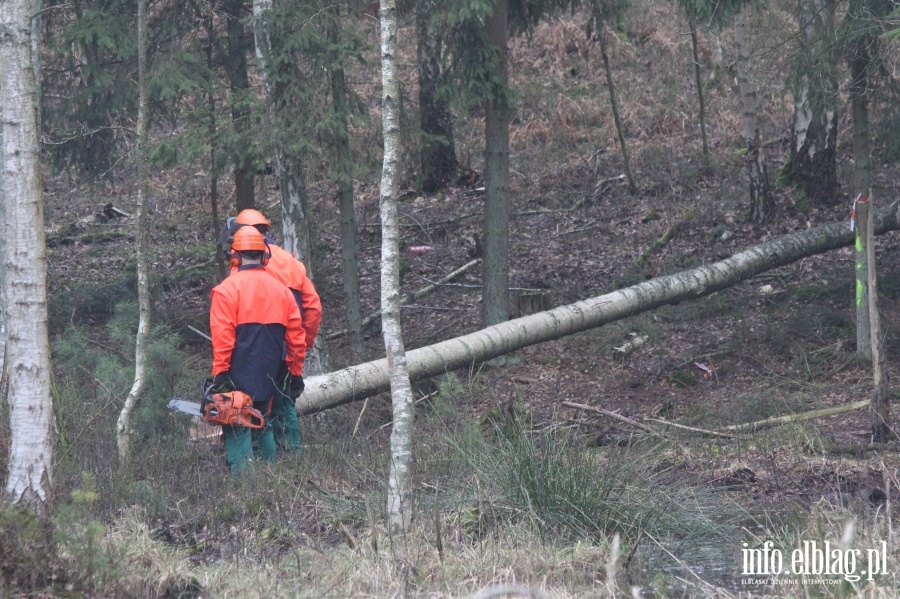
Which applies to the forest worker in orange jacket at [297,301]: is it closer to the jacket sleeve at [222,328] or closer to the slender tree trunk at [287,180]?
the jacket sleeve at [222,328]

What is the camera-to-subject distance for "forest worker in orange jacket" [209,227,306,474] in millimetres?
6836

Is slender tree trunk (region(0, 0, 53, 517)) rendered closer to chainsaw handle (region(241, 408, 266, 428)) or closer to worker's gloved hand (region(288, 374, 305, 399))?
chainsaw handle (region(241, 408, 266, 428))

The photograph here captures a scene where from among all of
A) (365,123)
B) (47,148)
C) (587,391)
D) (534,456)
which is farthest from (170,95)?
(534,456)

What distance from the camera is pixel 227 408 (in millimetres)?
6750

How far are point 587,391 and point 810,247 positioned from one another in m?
3.32

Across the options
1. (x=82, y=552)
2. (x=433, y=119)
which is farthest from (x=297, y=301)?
(x=433, y=119)

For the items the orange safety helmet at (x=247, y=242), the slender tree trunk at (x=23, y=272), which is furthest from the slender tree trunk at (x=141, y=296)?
the slender tree trunk at (x=23, y=272)

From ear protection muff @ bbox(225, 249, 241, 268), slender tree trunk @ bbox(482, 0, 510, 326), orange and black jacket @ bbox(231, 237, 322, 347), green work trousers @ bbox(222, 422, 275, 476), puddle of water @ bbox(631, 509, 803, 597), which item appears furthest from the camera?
slender tree trunk @ bbox(482, 0, 510, 326)

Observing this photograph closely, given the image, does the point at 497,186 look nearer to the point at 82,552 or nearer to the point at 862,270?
the point at 862,270

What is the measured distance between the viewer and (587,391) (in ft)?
35.9

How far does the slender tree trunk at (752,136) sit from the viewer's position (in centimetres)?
1462

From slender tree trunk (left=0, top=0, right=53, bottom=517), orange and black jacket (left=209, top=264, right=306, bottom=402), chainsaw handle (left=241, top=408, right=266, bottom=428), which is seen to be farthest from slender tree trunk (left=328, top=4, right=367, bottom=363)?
slender tree trunk (left=0, top=0, right=53, bottom=517)

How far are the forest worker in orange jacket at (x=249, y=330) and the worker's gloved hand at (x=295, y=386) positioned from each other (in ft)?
0.50

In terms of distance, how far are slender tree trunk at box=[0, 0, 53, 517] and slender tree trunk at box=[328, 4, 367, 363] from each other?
16.1 feet
